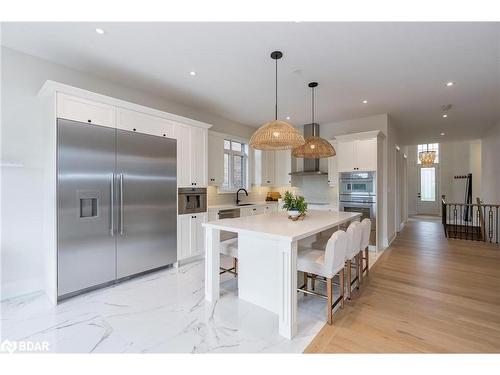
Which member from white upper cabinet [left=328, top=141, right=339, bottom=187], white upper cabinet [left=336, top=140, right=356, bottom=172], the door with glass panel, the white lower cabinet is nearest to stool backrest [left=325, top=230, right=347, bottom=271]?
the white lower cabinet

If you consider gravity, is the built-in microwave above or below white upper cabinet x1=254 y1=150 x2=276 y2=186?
below

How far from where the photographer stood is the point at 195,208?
3943mm

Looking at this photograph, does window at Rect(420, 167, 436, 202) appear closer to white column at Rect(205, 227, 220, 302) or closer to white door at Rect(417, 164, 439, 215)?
white door at Rect(417, 164, 439, 215)

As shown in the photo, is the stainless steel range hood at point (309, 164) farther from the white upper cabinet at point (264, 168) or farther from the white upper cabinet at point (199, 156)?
the white upper cabinet at point (199, 156)

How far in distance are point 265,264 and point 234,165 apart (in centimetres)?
344

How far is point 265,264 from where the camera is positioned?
2.50 m

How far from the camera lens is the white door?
10.7m

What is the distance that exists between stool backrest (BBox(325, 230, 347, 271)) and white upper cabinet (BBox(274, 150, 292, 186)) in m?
3.80

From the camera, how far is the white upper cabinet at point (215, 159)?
475 cm

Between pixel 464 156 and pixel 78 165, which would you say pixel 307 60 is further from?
pixel 464 156

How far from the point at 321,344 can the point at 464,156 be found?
11947 millimetres

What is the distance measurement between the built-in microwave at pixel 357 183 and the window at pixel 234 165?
2.22 metres

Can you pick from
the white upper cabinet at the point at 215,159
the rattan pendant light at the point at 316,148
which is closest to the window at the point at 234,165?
the white upper cabinet at the point at 215,159
